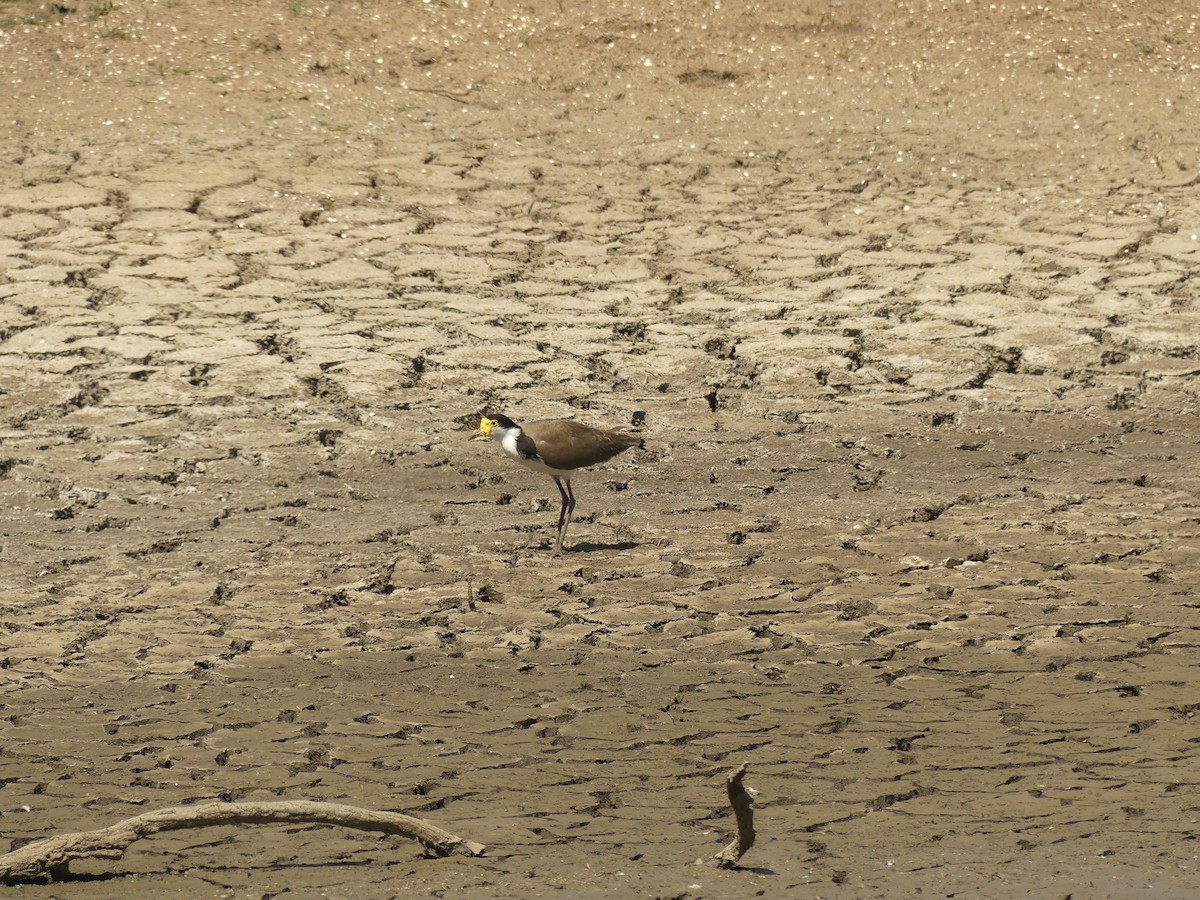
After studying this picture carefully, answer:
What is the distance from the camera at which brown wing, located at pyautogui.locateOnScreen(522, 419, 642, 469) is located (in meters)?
6.06

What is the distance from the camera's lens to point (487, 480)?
6840 millimetres

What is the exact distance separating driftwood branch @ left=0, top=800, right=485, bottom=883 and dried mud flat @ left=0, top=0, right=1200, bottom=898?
0.06 m

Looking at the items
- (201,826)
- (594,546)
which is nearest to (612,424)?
(594,546)

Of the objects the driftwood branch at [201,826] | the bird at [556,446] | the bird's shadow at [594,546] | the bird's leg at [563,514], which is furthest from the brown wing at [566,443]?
the driftwood branch at [201,826]

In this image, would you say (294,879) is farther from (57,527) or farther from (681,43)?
(681,43)

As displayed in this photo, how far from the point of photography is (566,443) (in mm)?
6078

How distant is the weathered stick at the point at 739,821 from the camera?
368 cm

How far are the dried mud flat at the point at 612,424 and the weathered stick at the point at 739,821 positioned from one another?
0.12 ft

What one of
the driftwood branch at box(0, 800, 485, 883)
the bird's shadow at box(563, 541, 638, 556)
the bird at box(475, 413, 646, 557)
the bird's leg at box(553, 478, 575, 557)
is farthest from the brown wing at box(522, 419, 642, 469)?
the driftwood branch at box(0, 800, 485, 883)

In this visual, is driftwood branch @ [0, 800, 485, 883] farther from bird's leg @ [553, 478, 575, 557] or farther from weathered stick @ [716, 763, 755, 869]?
bird's leg @ [553, 478, 575, 557]

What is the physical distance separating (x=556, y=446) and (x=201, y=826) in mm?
2380

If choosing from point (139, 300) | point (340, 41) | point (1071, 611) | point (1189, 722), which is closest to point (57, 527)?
point (139, 300)

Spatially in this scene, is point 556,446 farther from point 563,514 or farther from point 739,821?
point 739,821

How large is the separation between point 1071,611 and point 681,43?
6287 millimetres
